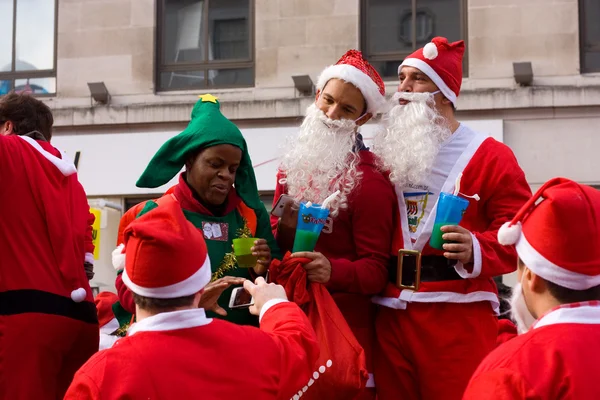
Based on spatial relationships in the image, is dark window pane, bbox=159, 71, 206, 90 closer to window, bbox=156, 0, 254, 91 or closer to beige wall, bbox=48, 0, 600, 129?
window, bbox=156, 0, 254, 91

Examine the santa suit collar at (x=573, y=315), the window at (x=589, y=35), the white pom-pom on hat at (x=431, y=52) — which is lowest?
the santa suit collar at (x=573, y=315)

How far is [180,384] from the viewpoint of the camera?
2965 mm

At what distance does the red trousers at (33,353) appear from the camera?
4.07m

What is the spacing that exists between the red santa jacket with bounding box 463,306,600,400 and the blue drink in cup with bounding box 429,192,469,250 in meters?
1.15

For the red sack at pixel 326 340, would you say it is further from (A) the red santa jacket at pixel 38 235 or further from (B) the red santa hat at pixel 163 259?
(A) the red santa jacket at pixel 38 235

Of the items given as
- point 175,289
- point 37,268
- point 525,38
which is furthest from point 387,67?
point 175,289

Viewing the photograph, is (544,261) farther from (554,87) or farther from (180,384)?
(554,87)

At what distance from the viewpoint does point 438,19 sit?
1193 centimetres

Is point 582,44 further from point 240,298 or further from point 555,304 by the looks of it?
point 555,304

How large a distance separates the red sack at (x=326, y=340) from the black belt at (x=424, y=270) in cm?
36

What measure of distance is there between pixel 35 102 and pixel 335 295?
5.53ft

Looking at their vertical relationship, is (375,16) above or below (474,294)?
above

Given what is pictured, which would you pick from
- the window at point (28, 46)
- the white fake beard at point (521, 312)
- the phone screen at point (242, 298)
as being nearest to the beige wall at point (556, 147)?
the window at point (28, 46)

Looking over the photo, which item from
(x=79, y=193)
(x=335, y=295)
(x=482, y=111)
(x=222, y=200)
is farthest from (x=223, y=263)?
(x=482, y=111)
